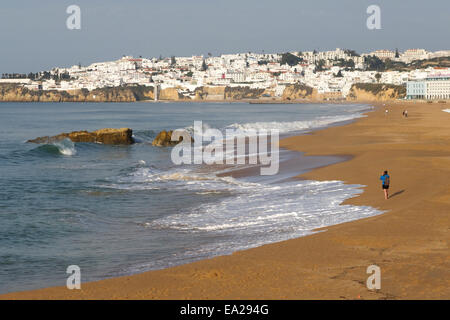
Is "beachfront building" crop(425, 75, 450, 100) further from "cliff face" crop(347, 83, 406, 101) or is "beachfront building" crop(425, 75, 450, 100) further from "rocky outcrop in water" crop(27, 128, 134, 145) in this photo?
"rocky outcrop in water" crop(27, 128, 134, 145)

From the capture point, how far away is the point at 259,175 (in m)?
19.0

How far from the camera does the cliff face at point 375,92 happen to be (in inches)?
6929

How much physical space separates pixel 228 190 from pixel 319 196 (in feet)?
10.2

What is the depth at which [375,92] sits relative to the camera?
183250 mm

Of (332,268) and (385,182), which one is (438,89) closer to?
(385,182)

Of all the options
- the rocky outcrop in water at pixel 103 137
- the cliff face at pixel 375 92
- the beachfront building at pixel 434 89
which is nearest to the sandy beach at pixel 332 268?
the rocky outcrop in water at pixel 103 137

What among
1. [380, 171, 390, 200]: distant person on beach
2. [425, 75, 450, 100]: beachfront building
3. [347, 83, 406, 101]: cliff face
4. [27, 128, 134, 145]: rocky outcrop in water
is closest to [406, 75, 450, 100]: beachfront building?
[425, 75, 450, 100]: beachfront building

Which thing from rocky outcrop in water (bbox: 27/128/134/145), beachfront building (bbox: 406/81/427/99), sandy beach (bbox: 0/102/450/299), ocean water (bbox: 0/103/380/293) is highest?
beachfront building (bbox: 406/81/427/99)

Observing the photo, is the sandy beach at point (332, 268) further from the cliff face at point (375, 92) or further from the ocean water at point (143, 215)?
the cliff face at point (375, 92)

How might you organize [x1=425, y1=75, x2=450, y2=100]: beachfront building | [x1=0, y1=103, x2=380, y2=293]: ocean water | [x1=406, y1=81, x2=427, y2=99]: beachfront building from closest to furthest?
[x1=0, y1=103, x2=380, y2=293]: ocean water
[x1=425, y1=75, x2=450, y2=100]: beachfront building
[x1=406, y1=81, x2=427, y2=99]: beachfront building

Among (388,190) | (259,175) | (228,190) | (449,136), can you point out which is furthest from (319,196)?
(449,136)

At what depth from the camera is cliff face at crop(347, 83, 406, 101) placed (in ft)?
577
